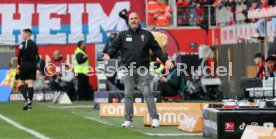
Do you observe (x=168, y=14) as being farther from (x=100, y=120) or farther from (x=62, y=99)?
(x=100, y=120)

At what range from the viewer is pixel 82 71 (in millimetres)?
32844

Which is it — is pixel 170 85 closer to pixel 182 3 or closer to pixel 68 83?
pixel 68 83

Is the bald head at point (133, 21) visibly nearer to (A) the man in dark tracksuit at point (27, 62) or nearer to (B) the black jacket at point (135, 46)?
(B) the black jacket at point (135, 46)

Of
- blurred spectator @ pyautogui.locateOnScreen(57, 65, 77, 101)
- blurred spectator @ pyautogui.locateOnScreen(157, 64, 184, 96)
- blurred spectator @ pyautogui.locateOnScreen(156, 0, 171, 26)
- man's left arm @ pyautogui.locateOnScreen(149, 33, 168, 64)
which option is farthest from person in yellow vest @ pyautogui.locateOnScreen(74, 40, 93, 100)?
man's left arm @ pyautogui.locateOnScreen(149, 33, 168, 64)

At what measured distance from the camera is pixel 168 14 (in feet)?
113

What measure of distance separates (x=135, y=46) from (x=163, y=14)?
54.5ft

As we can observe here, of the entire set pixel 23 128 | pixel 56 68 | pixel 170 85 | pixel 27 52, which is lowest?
pixel 23 128

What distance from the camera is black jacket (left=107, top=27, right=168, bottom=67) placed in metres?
18.0

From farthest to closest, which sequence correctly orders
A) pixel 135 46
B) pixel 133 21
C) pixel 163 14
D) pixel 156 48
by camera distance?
pixel 163 14 → pixel 156 48 → pixel 135 46 → pixel 133 21

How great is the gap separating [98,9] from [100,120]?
14978mm

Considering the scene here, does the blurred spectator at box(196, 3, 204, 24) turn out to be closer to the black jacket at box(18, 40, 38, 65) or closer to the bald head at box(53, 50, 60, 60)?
the bald head at box(53, 50, 60, 60)

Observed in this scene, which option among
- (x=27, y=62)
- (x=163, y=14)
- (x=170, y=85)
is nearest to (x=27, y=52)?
(x=27, y=62)

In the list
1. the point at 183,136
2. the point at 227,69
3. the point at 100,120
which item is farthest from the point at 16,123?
the point at 227,69

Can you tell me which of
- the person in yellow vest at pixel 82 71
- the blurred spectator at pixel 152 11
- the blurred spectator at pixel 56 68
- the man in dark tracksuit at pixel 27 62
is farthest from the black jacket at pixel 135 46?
the blurred spectator at pixel 152 11
